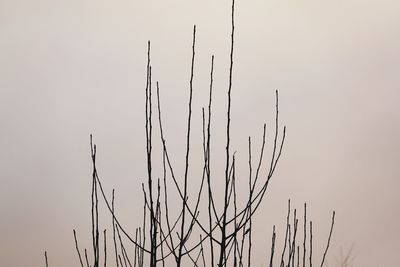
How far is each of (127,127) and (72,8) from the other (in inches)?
22.0

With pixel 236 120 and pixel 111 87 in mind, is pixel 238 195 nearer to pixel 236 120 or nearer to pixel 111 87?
pixel 236 120

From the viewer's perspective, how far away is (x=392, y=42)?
7.91 feet

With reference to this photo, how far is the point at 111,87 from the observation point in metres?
2.48

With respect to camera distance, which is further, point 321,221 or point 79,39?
point 79,39

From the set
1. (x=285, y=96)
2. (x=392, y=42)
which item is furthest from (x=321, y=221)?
(x=392, y=42)

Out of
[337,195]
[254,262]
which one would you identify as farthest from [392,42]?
[254,262]

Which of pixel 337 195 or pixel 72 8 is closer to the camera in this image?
pixel 337 195

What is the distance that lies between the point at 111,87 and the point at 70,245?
65 centimetres

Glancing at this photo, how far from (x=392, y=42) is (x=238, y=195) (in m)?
0.86

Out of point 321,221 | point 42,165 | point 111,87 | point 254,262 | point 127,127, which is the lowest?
point 254,262

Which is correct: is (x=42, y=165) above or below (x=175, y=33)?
below

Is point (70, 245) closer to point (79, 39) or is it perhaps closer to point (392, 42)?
point (79, 39)

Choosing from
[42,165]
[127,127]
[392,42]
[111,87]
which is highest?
[392,42]

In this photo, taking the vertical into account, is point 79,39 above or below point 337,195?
above
